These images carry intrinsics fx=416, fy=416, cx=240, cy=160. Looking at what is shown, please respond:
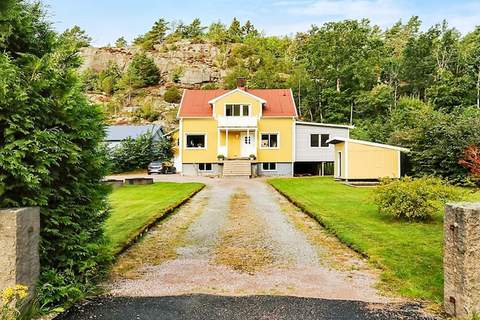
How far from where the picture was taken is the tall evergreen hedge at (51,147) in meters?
3.90

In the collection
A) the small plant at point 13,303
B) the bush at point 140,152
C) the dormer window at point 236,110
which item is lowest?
the small plant at point 13,303

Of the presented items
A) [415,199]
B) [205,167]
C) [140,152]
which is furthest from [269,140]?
[415,199]

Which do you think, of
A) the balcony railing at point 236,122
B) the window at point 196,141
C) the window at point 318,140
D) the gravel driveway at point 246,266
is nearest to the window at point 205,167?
the window at point 196,141

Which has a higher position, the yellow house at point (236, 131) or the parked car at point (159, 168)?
the yellow house at point (236, 131)

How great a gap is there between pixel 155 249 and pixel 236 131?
1032 inches

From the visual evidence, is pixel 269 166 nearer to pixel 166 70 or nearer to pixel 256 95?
pixel 256 95

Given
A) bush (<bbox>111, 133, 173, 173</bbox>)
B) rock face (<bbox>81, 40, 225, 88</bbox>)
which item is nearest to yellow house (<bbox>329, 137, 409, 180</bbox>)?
bush (<bbox>111, 133, 173, 173</bbox>)

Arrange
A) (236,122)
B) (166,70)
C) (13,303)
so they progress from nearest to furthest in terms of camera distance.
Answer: (13,303) → (236,122) → (166,70)

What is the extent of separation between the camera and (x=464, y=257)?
385 centimetres

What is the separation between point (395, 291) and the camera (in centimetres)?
495

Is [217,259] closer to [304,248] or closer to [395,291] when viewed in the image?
[304,248]

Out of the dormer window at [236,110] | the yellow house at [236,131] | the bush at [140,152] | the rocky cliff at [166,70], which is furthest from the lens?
the rocky cliff at [166,70]

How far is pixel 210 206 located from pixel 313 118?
135 feet

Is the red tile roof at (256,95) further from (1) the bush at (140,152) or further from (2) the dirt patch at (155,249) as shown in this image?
(2) the dirt patch at (155,249)
